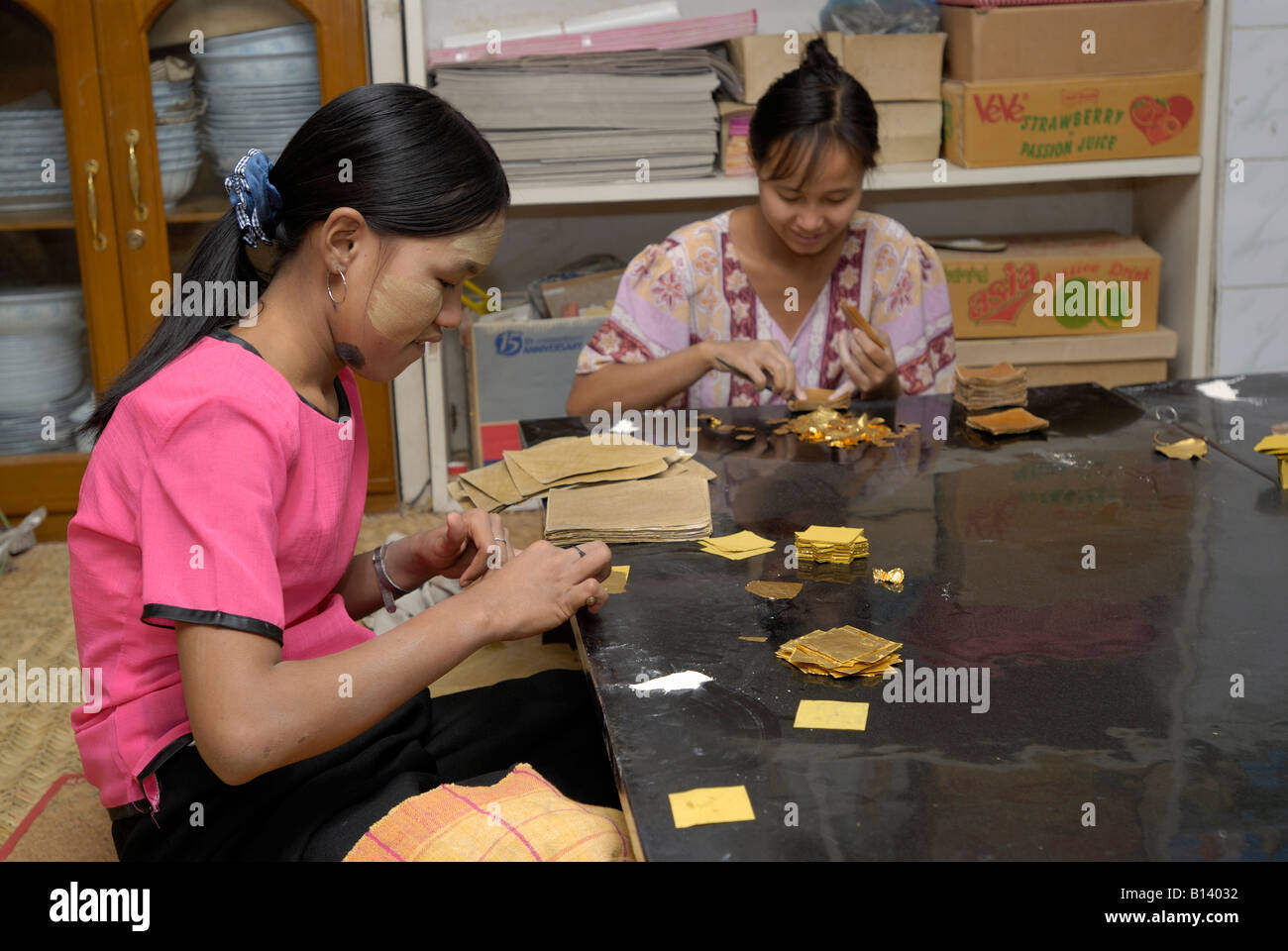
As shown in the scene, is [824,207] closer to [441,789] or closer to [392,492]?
[441,789]

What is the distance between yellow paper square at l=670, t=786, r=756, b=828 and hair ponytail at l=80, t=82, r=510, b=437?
0.59 metres

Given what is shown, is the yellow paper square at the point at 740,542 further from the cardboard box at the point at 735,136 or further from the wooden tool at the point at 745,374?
the cardboard box at the point at 735,136

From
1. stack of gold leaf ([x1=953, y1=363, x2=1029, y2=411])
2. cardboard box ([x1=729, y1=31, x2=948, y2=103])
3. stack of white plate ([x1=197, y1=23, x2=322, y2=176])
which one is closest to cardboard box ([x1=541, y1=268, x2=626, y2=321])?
cardboard box ([x1=729, y1=31, x2=948, y2=103])

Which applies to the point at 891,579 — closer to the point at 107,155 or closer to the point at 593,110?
the point at 593,110

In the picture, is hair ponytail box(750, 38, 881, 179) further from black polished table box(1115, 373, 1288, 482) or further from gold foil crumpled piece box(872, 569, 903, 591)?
gold foil crumpled piece box(872, 569, 903, 591)

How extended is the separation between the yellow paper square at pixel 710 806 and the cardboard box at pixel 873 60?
243 cm

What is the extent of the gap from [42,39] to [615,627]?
259cm

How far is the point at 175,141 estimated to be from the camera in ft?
10.3

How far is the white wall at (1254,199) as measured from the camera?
3055mm

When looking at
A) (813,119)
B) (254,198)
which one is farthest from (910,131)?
(254,198)

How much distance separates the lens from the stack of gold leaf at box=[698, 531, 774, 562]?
1422 millimetres

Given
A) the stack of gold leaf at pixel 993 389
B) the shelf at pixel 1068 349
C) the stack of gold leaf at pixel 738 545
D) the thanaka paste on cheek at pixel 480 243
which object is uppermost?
the thanaka paste on cheek at pixel 480 243

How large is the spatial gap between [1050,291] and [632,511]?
2006mm

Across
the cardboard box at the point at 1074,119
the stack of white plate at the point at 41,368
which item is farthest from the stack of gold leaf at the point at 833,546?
the stack of white plate at the point at 41,368
